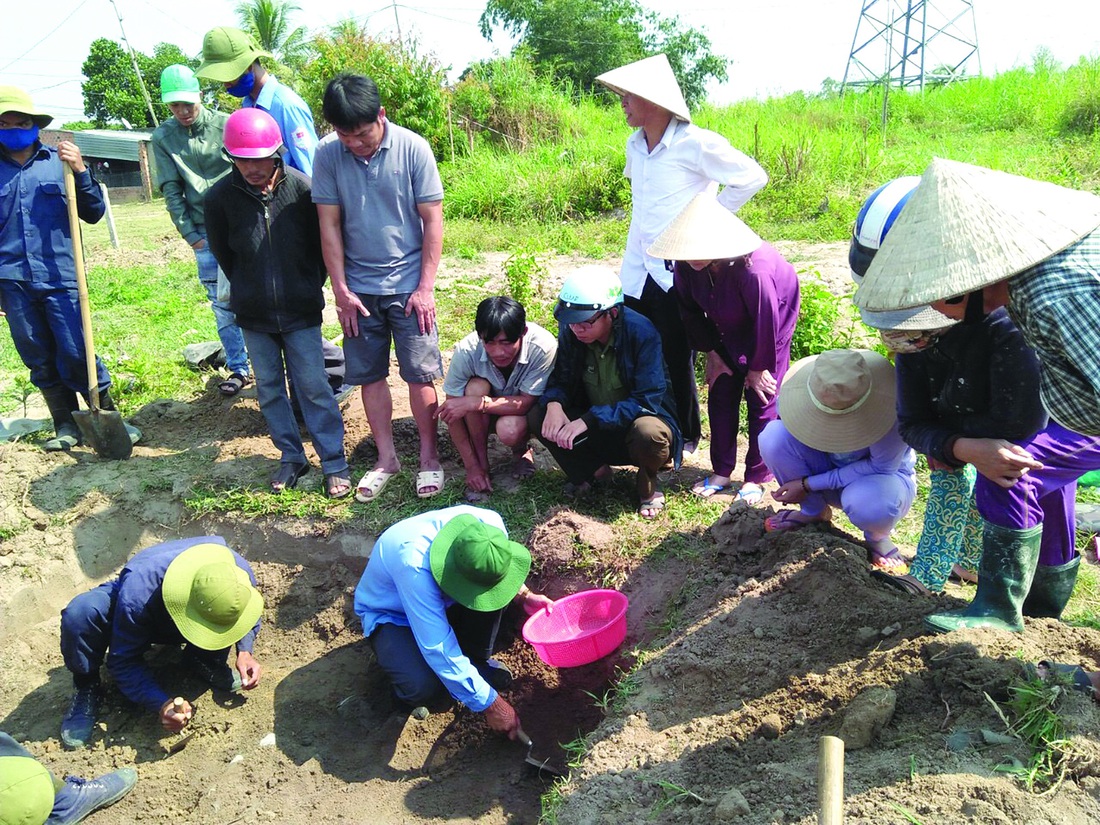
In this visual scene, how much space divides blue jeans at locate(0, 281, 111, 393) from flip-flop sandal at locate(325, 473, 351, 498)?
1769mm

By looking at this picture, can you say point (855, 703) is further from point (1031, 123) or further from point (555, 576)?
point (1031, 123)

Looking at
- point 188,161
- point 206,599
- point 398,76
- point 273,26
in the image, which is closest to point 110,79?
point 273,26

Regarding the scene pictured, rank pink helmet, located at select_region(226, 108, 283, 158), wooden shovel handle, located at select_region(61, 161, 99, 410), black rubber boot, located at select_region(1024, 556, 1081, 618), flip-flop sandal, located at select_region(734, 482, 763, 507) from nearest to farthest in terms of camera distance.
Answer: black rubber boot, located at select_region(1024, 556, 1081, 618)
pink helmet, located at select_region(226, 108, 283, 158)
flip-flop sandal, located at select_region(734, 482, 763, 507)
wooden shovel handle, located at select_region(61, 161, 99, 410)

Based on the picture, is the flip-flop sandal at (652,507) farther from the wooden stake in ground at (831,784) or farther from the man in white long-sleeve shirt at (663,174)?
the wooden stake in ground at (831,784)

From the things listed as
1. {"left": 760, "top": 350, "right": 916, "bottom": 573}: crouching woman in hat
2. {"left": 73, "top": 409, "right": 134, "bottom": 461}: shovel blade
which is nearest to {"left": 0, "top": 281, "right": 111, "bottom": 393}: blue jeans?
{"left": 73, "top": 409, "right": 134, "bottom": 461}: shovel blade

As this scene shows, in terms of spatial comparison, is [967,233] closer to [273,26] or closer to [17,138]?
[17,138]

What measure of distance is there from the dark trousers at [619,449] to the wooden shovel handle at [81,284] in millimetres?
2718

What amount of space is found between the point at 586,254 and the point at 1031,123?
756 centimetres

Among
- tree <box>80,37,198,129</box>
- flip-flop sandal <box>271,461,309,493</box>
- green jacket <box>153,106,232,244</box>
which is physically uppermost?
tree <box>80,37,198,129</box>

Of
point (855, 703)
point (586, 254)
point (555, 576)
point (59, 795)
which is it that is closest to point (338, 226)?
point (555, 576)

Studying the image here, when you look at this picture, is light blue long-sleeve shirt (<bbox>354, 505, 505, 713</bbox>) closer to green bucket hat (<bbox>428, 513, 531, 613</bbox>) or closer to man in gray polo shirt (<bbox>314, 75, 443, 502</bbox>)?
green bucket hat (<bbox>428, 513, 531, 613</bbox>)

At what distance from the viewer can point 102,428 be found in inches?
196

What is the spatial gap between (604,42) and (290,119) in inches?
872

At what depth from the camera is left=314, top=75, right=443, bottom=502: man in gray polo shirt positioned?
3930 millimetres
